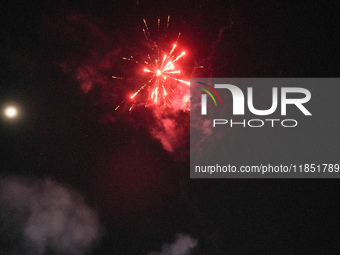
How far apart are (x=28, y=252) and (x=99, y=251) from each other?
1954mm

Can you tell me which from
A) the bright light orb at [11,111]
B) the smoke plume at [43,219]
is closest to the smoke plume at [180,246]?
the smoke plume at [43,219]

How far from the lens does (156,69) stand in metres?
5.23

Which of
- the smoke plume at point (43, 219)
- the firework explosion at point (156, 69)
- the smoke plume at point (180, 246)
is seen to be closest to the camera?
the firework explosion at point (156, 69)

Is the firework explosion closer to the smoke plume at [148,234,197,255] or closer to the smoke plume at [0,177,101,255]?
the smoke plume at [0,177,101,255]

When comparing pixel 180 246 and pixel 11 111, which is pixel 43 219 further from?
pixel 180 246

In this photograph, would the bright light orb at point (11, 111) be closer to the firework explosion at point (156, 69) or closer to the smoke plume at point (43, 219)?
the smoke plume at point (43, 219)

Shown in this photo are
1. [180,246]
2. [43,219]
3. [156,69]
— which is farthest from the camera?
[180,246]

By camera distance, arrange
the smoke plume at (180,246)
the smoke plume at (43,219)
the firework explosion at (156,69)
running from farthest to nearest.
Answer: the smoke plume at (180,246) < the smoke plume at (43,219) < the firework explosion at (156,69)

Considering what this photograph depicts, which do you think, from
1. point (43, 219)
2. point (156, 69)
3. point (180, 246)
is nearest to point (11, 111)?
point (43, 219)

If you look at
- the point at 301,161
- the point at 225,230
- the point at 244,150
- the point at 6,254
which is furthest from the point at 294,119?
the point at 6,254

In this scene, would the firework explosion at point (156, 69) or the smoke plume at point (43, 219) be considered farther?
the smoke plume at point (43, 219)

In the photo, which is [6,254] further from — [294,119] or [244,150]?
[294,119]

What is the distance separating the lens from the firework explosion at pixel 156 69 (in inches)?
207

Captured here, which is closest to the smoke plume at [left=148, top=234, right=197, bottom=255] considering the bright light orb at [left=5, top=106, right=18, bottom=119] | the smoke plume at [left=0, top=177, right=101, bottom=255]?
the smoke plume at [left=0, top=177, right=101, bottom=255]
